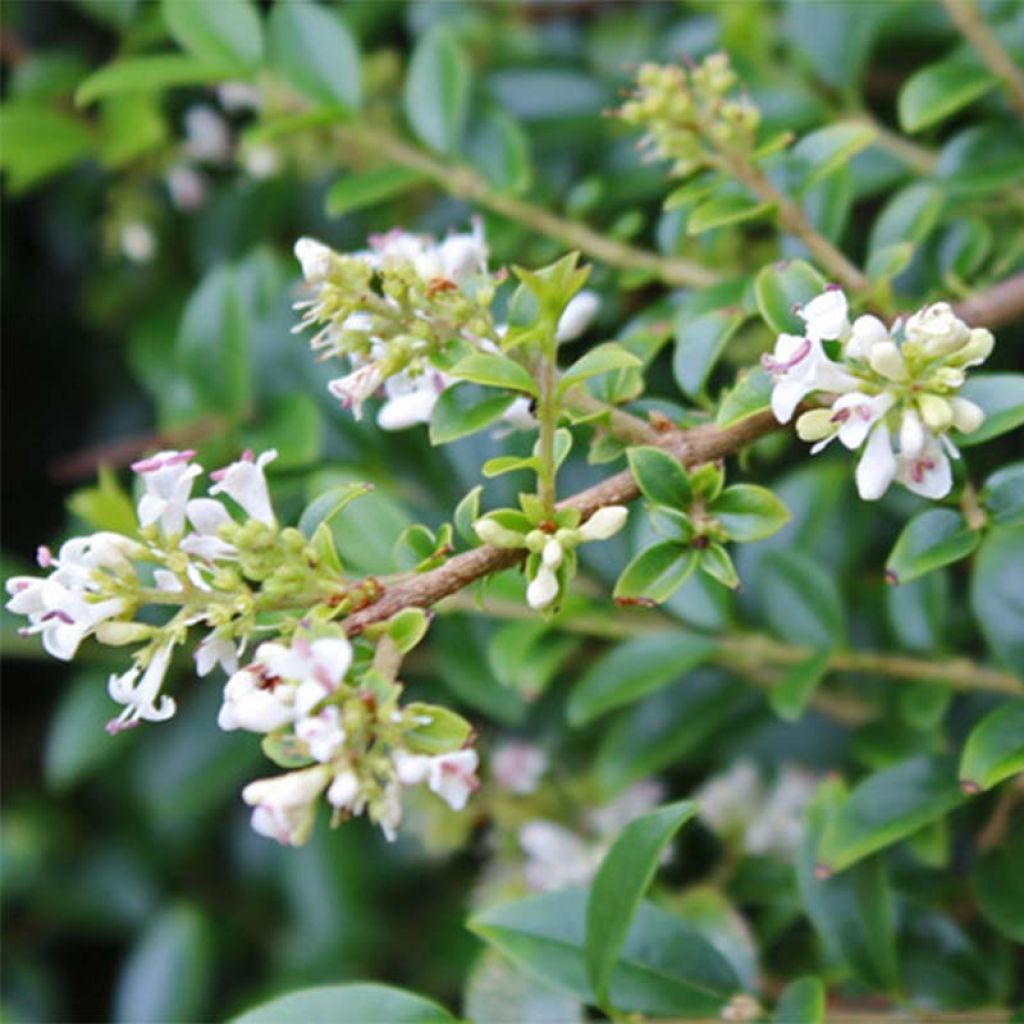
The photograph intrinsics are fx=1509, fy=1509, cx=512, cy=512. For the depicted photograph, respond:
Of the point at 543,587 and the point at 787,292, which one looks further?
the point at 787,292

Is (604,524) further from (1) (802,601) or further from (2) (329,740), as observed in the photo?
(1) (802,601)

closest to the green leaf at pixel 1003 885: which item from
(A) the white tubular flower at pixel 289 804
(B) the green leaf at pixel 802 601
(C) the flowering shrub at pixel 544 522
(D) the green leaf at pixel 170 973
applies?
(C) the flowering shrub at pixel 544 522

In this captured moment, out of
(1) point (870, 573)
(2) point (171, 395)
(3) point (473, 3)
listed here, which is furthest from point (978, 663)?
→ (3) point (473, 3)

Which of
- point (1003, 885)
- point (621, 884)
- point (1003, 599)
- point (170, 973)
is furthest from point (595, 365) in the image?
point (170, 973)

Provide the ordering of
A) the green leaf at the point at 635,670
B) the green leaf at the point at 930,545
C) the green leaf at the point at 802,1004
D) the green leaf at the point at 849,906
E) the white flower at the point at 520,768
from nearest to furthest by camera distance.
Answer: the green leaf at the point at 930,545 → the green leaf at the point at 802,1004 → the green leaf at the point at 849,906 → the green leaf at the point at 635,670 → the white flower at the point at 520,768

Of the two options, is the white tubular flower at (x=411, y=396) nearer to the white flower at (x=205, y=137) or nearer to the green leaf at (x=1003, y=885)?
the green leaf at (x=1003, y=885)
